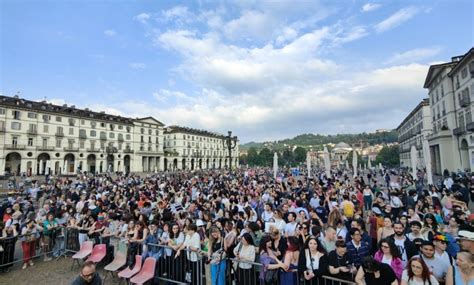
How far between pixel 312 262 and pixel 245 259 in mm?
1455

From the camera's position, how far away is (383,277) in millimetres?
3678

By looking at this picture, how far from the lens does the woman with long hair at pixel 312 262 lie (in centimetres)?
441

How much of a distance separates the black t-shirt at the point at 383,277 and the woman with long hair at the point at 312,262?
0.82m

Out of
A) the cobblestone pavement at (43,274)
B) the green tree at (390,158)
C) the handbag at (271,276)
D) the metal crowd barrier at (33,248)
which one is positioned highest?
the green tree at (390,158)

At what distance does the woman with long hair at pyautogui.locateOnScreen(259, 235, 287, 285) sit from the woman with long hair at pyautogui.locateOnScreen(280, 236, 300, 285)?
12 cm

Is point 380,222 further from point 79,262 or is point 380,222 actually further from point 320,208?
point 79,262

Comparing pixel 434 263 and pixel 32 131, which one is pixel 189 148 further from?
pixel 434 263

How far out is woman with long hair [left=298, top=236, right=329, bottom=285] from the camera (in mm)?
4410

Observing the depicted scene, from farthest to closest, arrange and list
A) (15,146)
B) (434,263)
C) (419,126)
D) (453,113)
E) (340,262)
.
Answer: (419,126)
(15,146)
(453,113)
(340,262)
(434,263)

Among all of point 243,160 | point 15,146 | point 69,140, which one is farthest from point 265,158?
point 15,146

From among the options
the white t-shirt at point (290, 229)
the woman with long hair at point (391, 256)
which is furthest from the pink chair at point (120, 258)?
the woman with long hair at point (391, 256)

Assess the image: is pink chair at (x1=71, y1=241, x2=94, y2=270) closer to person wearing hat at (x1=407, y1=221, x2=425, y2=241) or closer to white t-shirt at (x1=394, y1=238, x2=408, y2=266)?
white t-shirt at (x1=394, y1=238, x2=408, y2=266)

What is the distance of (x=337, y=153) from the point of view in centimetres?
12788

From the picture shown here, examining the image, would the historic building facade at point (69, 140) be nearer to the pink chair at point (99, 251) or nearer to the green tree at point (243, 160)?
the pink chair at point (99, 251)
